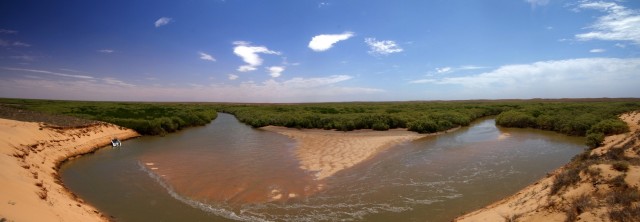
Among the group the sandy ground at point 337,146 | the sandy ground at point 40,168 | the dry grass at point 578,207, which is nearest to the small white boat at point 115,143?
the sandy ground at point 40,168

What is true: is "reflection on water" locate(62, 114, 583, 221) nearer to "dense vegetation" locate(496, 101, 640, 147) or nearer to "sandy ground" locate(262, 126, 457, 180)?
"sandy ground" locate(262, 126, 457, 180)

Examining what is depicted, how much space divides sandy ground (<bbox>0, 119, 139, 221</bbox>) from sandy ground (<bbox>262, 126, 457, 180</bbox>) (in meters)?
8.18

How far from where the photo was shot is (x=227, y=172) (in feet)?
47.7

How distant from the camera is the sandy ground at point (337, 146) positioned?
51.8 ft

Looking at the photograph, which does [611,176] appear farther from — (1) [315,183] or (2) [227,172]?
(2) [227,172]

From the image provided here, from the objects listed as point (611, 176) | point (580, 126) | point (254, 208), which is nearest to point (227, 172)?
point (254, 208)

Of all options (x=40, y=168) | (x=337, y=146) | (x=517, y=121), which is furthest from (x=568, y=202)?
(x=517, y=121)

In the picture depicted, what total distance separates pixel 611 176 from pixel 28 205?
12486 mm

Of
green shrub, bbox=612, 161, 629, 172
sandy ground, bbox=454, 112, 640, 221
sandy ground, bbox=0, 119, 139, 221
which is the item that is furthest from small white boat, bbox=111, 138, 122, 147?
green shrub, bbox=612, 161, 629, 172

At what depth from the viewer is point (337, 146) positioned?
830 inches

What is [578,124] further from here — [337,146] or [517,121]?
[337,146]

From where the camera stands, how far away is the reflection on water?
9922 mm

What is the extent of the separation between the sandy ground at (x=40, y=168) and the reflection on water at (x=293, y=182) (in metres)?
0.81

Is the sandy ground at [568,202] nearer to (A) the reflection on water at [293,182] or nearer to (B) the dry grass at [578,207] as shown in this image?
(B) the dry grass at [578,207]
